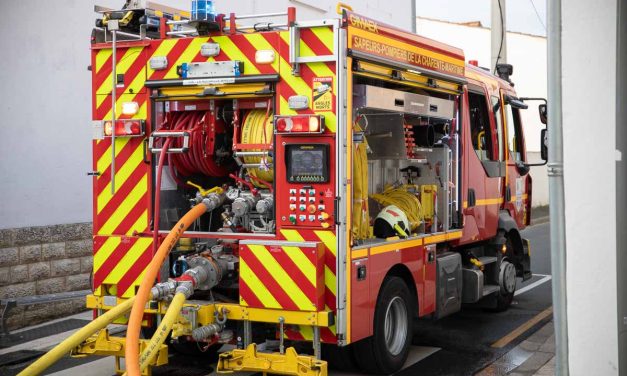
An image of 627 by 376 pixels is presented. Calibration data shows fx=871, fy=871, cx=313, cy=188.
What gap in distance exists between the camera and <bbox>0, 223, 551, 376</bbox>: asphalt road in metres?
8.09

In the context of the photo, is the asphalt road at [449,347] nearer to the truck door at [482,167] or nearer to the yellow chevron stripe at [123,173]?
the truck door at [482,167]

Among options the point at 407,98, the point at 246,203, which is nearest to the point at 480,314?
the point at 407,98

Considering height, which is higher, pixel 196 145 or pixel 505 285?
pixel 196 145

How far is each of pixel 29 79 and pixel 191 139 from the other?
368cm

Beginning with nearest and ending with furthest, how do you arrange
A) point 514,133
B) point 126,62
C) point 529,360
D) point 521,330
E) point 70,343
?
1. point 70,343
2. point 126,62
3. point 529,360
4. point 521,330
5. point 514,133

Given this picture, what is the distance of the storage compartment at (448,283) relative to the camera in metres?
8.88

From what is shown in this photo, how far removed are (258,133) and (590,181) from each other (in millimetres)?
3196

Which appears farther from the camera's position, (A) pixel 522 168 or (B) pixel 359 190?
(A) pixel 522 168

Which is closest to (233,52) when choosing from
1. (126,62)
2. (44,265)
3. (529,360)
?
(126,62)

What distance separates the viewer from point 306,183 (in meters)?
7.14

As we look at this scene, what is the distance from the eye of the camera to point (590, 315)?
208 inches

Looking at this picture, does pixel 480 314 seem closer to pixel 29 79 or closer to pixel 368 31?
pixel 368 31

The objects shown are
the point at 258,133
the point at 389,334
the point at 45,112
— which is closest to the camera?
the point at 258,133

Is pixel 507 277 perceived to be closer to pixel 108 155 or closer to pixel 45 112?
pixel 108 155
